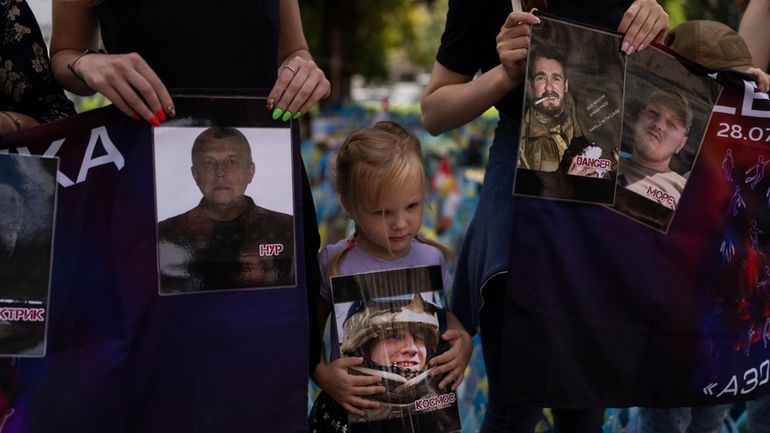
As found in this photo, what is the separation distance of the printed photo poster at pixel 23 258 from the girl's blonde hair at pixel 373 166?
63cm

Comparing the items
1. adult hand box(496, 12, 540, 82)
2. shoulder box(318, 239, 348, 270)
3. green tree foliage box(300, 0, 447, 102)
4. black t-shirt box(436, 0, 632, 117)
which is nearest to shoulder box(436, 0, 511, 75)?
black t-shirt box(436, 0, 632, 117)

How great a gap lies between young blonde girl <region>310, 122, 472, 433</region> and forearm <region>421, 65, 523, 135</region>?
0.28 feet

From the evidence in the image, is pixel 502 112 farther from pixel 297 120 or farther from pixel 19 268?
pixel 19 268

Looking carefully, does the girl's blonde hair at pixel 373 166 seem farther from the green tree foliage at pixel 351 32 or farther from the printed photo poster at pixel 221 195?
the green tree foliage at pixel 351 32

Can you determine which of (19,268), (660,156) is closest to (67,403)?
(19,268)

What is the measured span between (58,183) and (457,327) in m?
0.94

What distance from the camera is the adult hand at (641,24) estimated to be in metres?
1.73

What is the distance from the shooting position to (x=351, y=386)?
176 centimetres

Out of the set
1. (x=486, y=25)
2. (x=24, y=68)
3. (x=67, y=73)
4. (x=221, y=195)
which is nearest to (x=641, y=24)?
(x=486, y=25)

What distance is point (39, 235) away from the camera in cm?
157

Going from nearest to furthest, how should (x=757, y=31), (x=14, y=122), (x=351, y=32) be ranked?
(x=14, y=122), (x=757, y=31), (x=351, y=32)

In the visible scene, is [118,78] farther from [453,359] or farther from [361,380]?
[453,359]

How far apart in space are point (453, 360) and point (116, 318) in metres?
0.74

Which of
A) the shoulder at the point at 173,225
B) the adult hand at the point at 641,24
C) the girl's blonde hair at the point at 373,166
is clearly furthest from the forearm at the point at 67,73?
the adult hand at the point at 641,24
